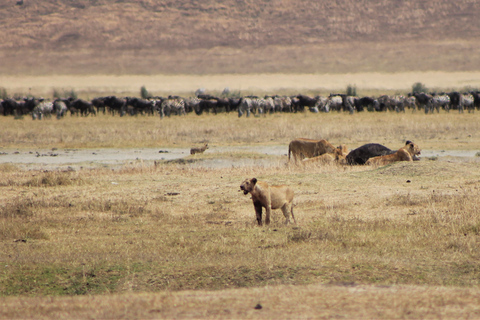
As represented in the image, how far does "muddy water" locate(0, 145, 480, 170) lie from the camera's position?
20.7m

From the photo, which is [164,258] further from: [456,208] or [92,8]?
[92,8]

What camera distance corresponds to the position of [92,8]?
129625 millimetres

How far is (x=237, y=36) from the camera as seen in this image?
4828 inches

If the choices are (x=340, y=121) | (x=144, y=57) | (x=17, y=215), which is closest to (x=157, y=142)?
(x=340, y=121)

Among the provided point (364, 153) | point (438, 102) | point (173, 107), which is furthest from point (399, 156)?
point (438, 102)

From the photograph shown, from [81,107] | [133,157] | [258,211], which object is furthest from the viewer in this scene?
[81,107]

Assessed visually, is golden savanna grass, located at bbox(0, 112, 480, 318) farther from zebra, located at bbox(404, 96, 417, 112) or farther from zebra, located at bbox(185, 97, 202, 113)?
zebra, located at bbox(404, 96, 417, 112)

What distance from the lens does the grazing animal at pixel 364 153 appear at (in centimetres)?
1922

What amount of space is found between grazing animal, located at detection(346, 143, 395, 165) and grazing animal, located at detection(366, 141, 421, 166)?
57 centimetres

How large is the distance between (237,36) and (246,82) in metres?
18.3

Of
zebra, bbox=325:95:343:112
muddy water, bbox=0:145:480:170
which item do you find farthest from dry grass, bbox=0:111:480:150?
zebra, bbox=325:95:343:112

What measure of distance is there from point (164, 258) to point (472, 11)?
124 metres

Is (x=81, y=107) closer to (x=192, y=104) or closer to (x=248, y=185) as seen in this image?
(x=192, y=104)

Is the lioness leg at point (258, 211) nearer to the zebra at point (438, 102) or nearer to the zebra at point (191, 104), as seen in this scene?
the zebra at point (191, 104)
